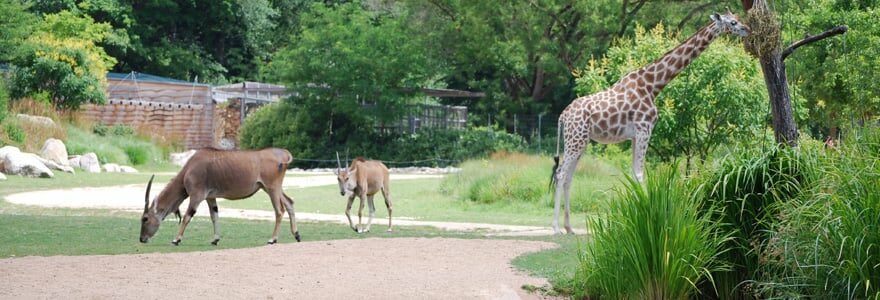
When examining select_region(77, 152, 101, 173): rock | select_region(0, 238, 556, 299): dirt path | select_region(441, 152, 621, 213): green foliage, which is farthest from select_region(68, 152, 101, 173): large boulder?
select_region(0, 238, 556, 299): dirt path

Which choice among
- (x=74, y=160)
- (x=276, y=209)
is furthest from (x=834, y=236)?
(x=74, y=160)

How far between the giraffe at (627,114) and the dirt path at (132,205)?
47.6 inches

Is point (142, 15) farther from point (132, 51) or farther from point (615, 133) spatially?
point (615, 133)

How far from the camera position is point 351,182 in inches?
650

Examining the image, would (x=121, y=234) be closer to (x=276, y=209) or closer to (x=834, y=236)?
(x=276, y=209)

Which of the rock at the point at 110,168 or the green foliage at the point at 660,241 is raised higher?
the green foliage at the point at 660,241

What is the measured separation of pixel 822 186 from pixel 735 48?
15377mm

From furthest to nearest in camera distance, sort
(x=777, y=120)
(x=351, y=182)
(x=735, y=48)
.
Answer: (x=735, y=48) < (x=351, y=182) < (x=777, y=120)

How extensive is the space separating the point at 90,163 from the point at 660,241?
26358mm

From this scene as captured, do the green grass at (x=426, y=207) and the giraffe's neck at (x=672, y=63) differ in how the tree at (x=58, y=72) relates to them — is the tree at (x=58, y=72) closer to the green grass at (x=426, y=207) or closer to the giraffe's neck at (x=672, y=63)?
the green grass at (x=426, y=207)

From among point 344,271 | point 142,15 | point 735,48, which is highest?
point 142,15

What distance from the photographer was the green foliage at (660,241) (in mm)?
9383

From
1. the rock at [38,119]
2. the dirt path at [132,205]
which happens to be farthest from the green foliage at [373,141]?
the dirt path at [132,205]

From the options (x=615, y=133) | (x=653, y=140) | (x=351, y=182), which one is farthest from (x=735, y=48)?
(x=351, y=182)
